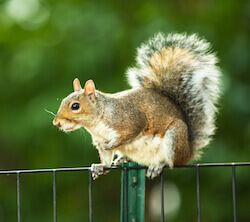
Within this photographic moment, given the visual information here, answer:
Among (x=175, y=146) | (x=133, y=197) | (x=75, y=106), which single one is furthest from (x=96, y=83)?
(x=133, y=197)

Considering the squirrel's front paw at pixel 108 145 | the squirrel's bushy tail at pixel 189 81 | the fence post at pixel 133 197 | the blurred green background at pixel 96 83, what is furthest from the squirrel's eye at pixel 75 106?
the blurred green background at pixel 96 83

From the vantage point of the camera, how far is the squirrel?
5.53 ft

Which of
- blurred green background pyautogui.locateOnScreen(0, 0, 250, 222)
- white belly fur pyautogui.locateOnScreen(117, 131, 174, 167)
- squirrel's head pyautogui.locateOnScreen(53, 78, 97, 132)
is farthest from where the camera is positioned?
blurred green background pyautogui.locateOnScreen(0, 0, 250, 222)

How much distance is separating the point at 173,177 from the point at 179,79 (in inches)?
71.8

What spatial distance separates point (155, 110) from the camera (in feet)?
6.11

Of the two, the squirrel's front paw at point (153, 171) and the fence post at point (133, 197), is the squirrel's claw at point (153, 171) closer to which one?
the squirrel's front paw at point (153, 171)

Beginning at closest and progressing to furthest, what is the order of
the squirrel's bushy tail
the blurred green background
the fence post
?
the fence post, the squirrel's bushy tail, the blurred green background

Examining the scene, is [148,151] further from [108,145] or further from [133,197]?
[133,197]

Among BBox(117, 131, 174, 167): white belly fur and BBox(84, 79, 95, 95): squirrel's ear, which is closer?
BBox(84, 79, 95, 95): squirrel's ear

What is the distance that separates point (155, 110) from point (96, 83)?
1.66 meters

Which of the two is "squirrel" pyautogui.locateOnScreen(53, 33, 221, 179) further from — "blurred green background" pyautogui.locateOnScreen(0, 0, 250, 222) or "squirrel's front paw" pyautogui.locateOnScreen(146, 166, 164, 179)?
"blurred green background" pyautogui.locateOnScreen(0, 0, 250, 222)

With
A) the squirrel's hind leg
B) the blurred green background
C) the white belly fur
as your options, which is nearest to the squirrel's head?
the white belly fur

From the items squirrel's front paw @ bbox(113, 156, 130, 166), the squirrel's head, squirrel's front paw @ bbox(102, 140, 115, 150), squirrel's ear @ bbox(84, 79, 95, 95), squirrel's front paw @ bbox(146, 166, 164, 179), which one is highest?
squirrel's ear @ bbox(84, 79, 95, 95)

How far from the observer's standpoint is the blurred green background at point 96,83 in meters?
3.49
